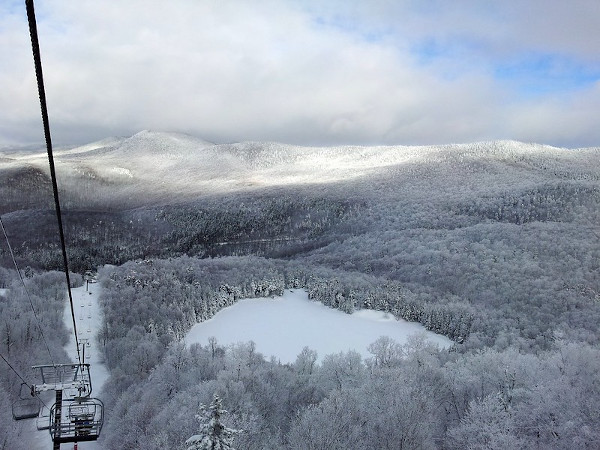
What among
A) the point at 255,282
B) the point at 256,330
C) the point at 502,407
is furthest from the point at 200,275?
the point at 502,407

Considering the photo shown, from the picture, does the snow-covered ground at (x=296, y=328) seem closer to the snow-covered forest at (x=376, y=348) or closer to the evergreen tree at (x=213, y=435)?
the snow-covered forest at (x=376, y=348)

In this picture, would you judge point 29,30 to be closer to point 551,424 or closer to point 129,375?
point 551,424

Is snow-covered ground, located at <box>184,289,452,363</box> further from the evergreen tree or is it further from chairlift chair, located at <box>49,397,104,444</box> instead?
the evergreen tree

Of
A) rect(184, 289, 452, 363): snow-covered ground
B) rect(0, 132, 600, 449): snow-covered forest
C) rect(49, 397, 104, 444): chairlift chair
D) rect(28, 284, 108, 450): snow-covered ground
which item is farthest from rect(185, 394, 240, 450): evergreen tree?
rect(184, 289, 452, 363): snow-covered ground

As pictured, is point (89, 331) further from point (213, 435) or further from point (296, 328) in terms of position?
point (213, 435)

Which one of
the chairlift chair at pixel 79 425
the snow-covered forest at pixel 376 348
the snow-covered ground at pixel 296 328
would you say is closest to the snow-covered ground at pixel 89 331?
the snow-covered forest at pixel 376 348

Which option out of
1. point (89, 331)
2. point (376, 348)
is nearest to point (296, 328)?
point (89, 331)

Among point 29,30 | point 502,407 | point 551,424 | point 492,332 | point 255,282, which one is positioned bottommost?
point 492,332
